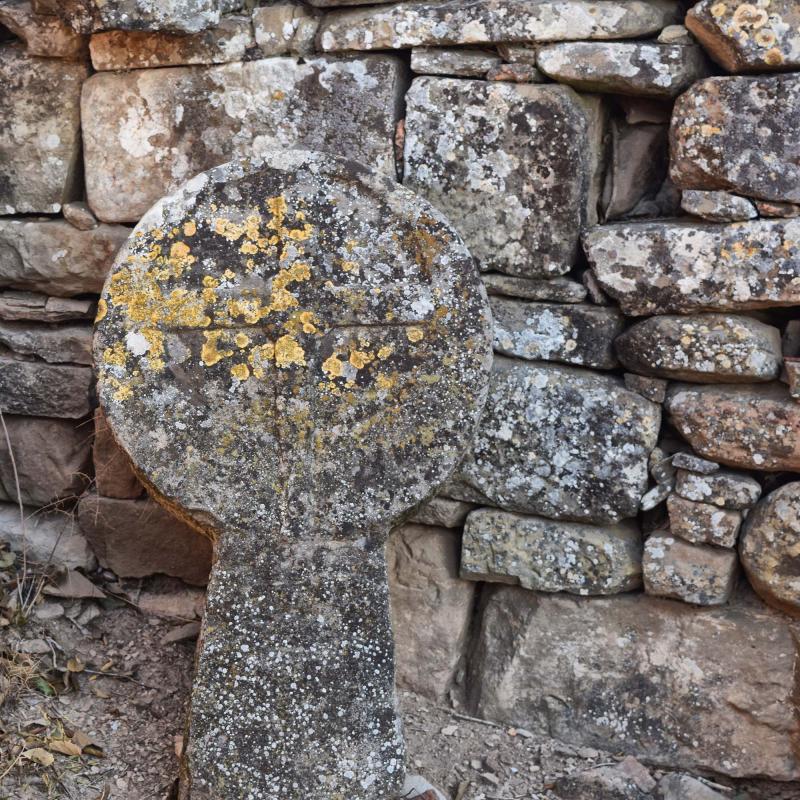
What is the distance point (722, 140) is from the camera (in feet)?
8.29

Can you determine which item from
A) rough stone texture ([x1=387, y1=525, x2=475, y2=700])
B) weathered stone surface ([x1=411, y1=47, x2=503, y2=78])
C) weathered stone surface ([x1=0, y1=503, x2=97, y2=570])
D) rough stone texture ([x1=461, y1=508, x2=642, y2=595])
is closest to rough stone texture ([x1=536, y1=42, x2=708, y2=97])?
weathered stone surface ([x1=411, y1=47, x2=503, y2=78])

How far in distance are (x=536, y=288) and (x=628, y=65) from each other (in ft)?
1.86

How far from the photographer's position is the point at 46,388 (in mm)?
3184

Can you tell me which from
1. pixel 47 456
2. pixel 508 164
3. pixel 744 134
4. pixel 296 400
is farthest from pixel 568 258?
pixel 47 456

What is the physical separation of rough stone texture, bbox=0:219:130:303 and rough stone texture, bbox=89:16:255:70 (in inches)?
17.7

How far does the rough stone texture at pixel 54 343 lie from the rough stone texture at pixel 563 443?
1163 millimetres

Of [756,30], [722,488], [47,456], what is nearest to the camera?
[756,30]

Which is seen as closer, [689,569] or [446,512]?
[689,569]

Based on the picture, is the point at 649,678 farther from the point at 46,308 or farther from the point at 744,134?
the point at 46,308

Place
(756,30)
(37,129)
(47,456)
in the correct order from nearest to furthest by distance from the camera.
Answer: (756,30)
(37,129)
(47,456)

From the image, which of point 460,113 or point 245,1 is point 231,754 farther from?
point 245,1

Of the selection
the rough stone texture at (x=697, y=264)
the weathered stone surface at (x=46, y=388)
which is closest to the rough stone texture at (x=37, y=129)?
the weathered stone surface at (x=46, y=388)

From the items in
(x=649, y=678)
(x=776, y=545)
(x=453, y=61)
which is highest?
(x=453, y=61)

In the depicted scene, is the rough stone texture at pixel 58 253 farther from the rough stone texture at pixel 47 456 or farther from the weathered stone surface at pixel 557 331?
the weathered stone surface at pixel 557 331
